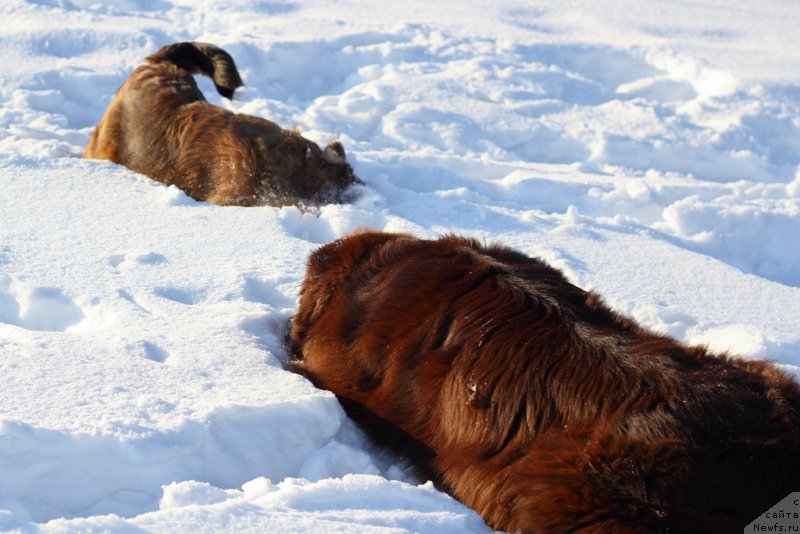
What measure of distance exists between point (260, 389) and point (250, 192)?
8.36 ft

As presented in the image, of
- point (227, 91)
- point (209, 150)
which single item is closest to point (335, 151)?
point (209, 150)

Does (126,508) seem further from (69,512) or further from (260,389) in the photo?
(260,389)

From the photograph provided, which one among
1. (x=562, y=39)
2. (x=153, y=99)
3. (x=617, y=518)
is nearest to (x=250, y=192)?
(x=153, y=99)

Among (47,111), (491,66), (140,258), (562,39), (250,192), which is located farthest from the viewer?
(562,39)

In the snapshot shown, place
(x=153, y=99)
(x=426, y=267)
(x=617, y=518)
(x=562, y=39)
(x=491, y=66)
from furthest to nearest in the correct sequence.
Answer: (x=562, y=39) < (x=491, y=66) < (x=153, y=99) < (x=426, y=267) < (x=617, y=518)

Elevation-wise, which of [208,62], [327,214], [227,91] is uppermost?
[208,62]

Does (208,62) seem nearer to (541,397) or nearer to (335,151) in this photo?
(335,151)

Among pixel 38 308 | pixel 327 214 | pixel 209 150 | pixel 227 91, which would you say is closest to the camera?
pixel 38 308

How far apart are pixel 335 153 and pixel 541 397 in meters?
3.36

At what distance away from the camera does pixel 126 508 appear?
252 cm

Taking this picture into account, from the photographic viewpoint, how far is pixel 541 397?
2.78 metres

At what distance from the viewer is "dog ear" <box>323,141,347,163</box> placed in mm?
5812

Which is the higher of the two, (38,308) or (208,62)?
(208,62)

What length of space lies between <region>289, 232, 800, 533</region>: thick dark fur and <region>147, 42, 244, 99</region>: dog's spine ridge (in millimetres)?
3621
